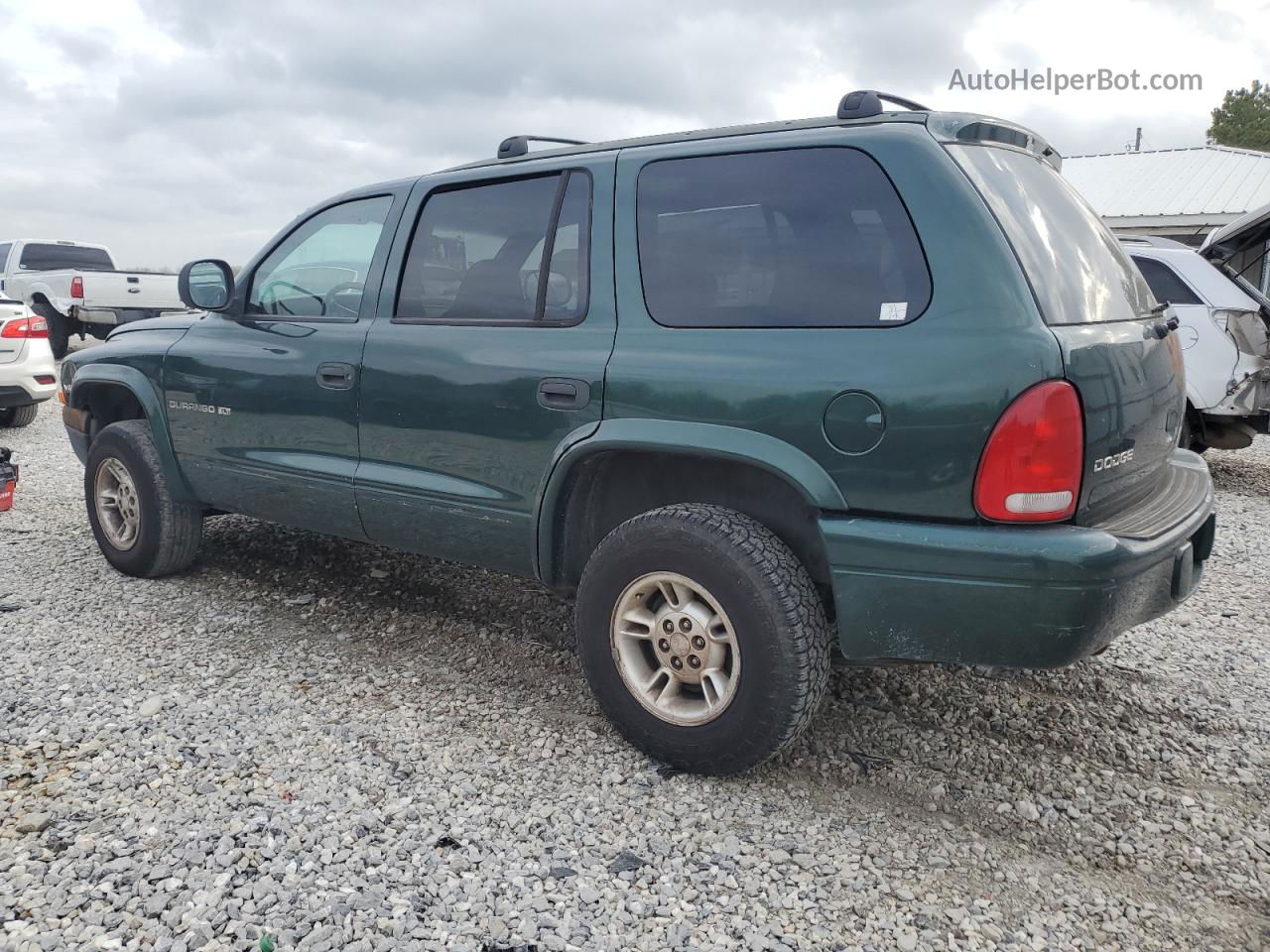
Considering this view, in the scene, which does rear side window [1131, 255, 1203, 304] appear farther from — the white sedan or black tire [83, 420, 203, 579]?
the white sedan

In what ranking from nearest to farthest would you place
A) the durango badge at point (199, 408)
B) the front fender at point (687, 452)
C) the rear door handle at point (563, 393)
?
the front fender at point (687, 452), the rear door handle at point (563, 393), the durango badge at point (199, 408)

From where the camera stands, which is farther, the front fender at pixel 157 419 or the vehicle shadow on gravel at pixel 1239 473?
the vehicle shadow on gravel at pixel 1239 473

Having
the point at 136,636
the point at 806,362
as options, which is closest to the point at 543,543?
the point at 806,362

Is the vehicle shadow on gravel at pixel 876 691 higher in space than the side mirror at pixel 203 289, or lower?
lower

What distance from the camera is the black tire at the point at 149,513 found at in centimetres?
460

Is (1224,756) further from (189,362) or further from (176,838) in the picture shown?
(189,362)

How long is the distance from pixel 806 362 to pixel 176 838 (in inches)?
84.0

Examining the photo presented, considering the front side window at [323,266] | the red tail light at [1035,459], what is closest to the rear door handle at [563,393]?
the front side window at [323,266]

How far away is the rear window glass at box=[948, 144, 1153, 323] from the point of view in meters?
2.58

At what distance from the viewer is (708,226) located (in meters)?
3.01

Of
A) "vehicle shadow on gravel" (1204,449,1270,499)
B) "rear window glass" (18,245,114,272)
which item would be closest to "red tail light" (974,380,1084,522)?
"vehicle shadow on gravel" (1204,449,1270,499)

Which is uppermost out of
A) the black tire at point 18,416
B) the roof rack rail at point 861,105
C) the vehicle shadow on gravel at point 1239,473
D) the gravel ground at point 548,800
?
the roof rack rail at point 861,105

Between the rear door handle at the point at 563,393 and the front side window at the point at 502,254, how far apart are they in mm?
226

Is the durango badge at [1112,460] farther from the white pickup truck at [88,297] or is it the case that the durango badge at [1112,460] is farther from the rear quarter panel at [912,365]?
the white pickup truck at [88,297]
